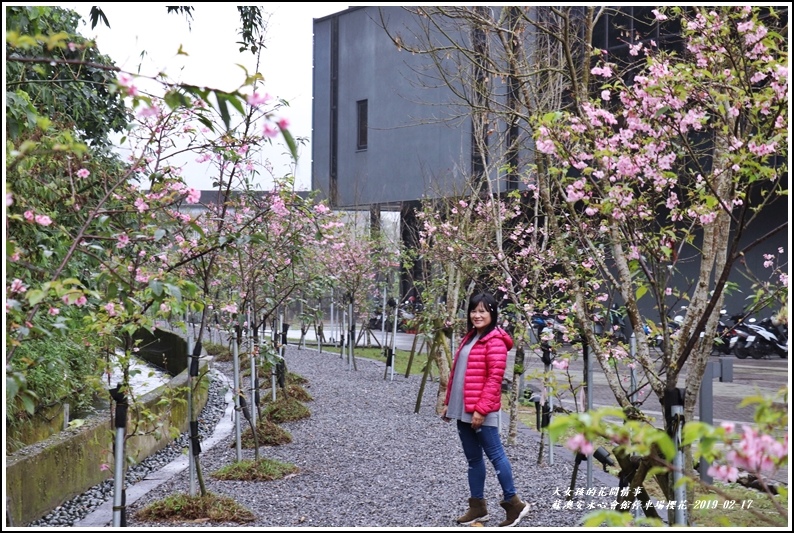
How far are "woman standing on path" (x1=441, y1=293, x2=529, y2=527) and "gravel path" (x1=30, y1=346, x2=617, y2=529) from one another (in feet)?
0.61

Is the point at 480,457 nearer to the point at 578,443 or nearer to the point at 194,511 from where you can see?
the point at 194,511

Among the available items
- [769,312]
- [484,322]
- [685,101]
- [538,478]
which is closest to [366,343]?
[769,312]

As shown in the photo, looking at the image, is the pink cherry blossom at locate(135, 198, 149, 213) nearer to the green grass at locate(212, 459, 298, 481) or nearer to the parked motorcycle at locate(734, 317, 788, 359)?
the green grass at locate(212, 459, 298, 481)

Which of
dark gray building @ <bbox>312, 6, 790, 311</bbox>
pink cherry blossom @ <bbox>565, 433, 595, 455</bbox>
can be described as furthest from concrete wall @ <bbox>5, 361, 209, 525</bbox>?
dark gray building @ <bbox>312, 6, 790, 311</bbox>

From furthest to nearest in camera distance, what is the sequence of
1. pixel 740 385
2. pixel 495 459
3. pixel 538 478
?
pixel 740 385 → pixel 538 478 → pixel 495 459

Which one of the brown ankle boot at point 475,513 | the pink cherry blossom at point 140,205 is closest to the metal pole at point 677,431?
the brown ankle boot at point 475,513

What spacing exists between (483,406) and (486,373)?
0.20 metres

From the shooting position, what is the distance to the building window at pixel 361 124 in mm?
26122

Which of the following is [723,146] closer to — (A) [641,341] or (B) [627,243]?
(B) [627,243]

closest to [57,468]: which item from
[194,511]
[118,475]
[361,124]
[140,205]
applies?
[194,511]

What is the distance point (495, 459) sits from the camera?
17.5 feet

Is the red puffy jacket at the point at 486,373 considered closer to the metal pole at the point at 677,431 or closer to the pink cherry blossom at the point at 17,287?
the metal pole at the point at 677,431

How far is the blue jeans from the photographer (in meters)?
5.32

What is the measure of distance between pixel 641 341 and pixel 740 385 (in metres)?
9.68
